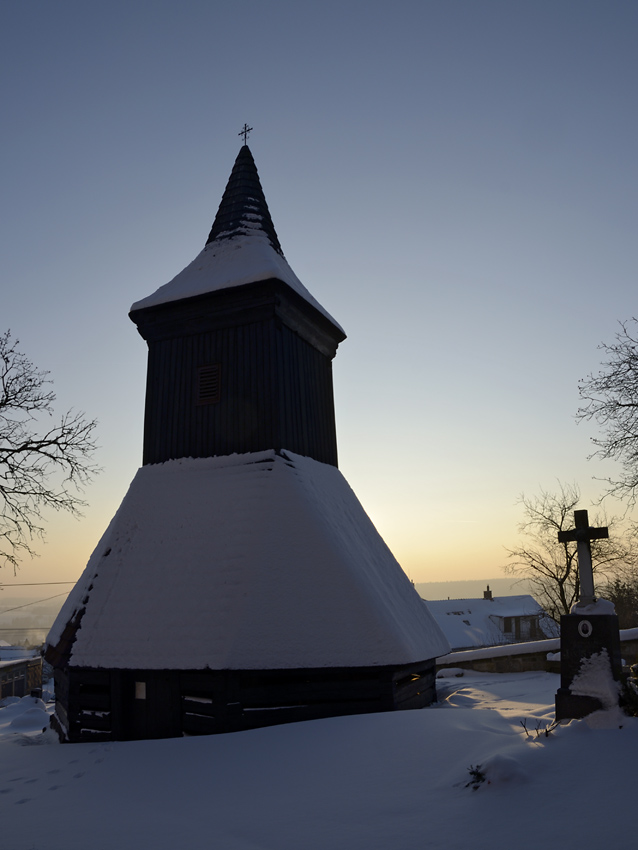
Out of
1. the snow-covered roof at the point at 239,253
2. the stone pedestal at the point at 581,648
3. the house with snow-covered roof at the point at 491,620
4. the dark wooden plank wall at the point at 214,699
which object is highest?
the snow-covered roof at the point at 239,253

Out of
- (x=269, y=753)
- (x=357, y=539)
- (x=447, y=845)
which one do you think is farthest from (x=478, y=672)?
(x=447, y=845)

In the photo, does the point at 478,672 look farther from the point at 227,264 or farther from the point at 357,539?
the point at 227,264

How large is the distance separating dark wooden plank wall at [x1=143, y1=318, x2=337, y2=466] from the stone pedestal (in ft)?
21.7

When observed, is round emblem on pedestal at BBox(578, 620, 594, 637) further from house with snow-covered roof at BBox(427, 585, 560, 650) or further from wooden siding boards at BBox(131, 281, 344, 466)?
house with snow-covered roof at BBox(427, 585, 560, 650)

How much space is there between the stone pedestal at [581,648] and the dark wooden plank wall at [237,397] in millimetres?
6626

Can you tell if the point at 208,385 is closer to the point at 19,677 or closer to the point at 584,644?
the point at 584,644

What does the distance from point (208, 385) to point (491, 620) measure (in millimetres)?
50451

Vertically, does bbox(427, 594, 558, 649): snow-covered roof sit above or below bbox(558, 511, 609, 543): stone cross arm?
below

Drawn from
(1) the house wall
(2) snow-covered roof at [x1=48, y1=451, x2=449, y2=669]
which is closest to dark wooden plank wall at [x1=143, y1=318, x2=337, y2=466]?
(2) snow-covered roof at [x1=48, y1=451, x2=449, y2=669]

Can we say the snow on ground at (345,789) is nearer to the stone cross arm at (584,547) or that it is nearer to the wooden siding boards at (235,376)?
the stone cross arm at (584,547)

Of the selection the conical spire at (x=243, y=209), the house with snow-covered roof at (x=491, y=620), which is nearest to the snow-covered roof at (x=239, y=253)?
the conical spire at (x=243, y=209)

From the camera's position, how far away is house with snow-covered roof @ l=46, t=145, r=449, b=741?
31.6ft

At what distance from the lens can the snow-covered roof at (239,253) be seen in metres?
13.7

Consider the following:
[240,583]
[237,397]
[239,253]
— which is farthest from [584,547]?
[239,253]
